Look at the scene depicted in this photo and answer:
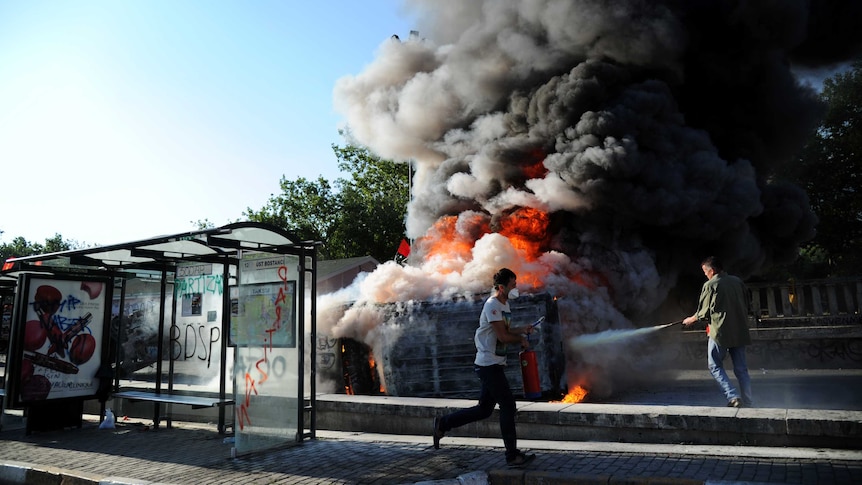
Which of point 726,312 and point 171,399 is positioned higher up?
point 726,312

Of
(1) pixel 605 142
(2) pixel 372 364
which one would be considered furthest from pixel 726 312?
(1) pixel 605 142

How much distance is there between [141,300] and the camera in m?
9.89

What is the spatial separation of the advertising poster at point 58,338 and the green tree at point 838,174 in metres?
20.6

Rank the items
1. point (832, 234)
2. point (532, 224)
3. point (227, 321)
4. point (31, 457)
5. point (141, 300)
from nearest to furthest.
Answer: point (31, 457)
point (227, 321)
point (141, 300)
point (532, 224)
point (832, 234)

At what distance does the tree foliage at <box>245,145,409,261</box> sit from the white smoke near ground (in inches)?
566

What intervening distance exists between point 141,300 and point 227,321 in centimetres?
311

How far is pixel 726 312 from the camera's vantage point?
6508mm

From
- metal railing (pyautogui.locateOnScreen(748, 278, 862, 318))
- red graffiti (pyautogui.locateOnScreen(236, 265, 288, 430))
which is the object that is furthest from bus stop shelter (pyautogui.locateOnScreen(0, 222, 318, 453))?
metal railing (pyautogui.locateOnScreen(748, 278, 862, 318))

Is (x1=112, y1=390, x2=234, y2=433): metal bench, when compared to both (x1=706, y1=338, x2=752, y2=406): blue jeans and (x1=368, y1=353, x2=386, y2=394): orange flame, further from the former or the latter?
(x1=706, y1=338, x2=752, y2=406): blue jeans

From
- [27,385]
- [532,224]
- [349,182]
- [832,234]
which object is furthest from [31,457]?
[349,182]

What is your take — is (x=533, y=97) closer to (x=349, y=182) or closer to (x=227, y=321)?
(x=227, y=321)

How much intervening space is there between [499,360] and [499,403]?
1.25 ft

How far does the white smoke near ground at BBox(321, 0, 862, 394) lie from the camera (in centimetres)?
1120

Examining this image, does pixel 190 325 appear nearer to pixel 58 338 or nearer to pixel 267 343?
pixel 58 338
